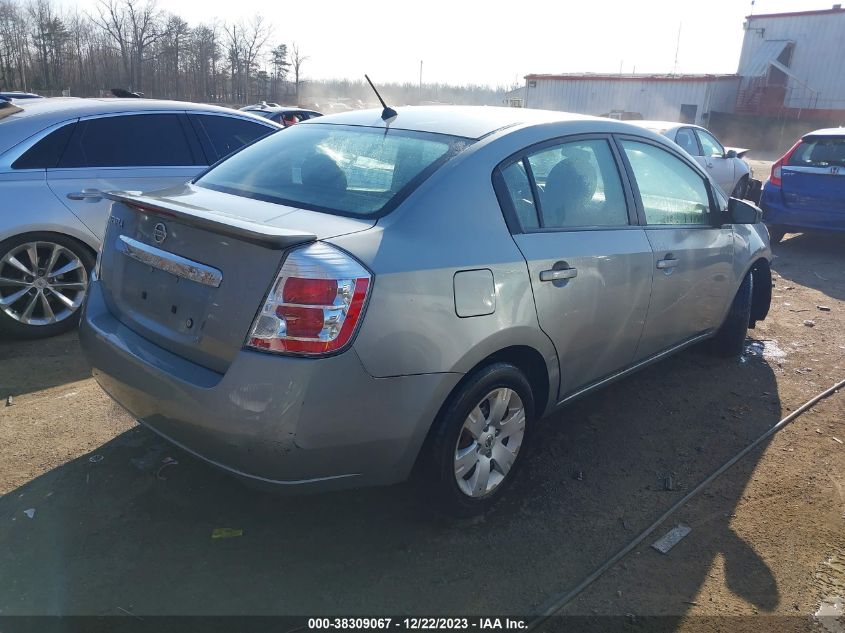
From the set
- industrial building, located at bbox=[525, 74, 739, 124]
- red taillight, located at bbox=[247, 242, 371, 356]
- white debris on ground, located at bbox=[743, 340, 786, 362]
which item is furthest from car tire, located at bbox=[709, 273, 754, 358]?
industrial building, located at bbox=[525, 74, 739, 124]

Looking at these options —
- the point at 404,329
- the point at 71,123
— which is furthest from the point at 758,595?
the point at 71,123

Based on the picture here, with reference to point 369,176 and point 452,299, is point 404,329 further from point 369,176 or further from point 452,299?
point 369,176

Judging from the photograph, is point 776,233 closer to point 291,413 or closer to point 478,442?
point 478,442

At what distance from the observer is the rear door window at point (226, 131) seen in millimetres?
5685

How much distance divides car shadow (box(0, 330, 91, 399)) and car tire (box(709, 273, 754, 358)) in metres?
4.42

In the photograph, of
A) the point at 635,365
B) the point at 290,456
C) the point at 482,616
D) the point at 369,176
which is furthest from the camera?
the point at 635,365

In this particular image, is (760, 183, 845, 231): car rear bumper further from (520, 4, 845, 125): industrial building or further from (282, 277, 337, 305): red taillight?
(520, 4, 845, 125): industrial building

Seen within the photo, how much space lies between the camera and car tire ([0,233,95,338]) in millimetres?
4652

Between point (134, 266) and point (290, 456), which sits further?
point (134, 266)

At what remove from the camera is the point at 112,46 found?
157ft

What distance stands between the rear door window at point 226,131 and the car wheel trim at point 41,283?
147 centimetres

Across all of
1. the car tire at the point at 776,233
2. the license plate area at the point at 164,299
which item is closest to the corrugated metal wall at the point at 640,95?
the car tire at the point at 776,233

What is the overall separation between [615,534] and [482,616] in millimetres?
833

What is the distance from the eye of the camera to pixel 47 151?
4781mm
